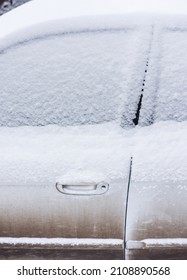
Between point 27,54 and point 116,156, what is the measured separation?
0.73 metres

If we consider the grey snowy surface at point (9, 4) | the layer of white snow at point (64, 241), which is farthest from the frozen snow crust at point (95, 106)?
the grey snowy surface at point (9, 4)

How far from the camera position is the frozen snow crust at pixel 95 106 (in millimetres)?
2086

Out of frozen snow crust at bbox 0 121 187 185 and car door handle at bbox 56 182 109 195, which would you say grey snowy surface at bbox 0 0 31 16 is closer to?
frozen snow crust at bbox 0 121 187 185

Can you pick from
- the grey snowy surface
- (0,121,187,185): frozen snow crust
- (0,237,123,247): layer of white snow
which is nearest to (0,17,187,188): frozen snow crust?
Answer: (0,121,187,185): frozen snow crust

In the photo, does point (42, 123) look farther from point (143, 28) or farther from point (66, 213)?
point (143, 28)

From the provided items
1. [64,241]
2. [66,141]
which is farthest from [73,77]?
[64,241]

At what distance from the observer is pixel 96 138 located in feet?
6.97

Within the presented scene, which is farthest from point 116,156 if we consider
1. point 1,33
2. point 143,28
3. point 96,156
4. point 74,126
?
point 1,33

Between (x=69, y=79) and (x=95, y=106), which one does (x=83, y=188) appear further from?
(x=69, y=79)

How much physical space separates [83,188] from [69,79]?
56 cm

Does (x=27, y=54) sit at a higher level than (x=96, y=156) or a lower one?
higher

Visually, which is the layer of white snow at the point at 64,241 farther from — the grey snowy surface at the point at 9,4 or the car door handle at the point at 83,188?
the grey snowy surface at the point at 9,4

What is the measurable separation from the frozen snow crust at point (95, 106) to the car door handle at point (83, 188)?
0.04m

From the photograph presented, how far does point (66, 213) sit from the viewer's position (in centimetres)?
215
